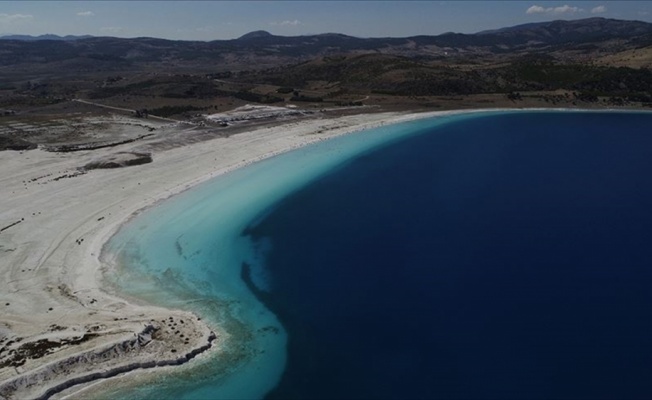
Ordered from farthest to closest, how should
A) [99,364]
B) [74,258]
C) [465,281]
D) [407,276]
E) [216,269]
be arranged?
[74,258], [216,269], [407,276], [465,281], [99,364]

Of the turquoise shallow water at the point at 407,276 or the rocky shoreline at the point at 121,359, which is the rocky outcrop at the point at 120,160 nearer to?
the turquoise shallow water at the point at 407,276

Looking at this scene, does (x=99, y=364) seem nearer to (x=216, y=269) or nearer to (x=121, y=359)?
(x=121, y=359)

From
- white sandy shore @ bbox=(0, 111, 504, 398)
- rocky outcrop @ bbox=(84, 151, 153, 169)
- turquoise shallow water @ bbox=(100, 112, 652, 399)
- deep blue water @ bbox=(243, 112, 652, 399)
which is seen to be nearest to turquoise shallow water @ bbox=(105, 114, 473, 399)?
turquoise shallow water @ bbox=(100, 112, 652, 399)

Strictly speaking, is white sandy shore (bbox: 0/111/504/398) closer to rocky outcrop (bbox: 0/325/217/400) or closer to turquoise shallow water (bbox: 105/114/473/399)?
rocky outcrop (bbox: 0/325/217/400)

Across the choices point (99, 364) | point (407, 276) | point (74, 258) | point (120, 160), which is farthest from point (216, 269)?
point (120, 160)

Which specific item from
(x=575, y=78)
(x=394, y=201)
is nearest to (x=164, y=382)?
(x=394, y=201)

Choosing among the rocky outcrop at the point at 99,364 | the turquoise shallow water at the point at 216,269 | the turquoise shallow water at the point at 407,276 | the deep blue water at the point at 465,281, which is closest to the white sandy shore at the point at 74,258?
the rocky outcrop at the point at 99,364

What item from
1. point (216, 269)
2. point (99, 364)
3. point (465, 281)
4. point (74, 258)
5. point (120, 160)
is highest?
point (120, 160)
